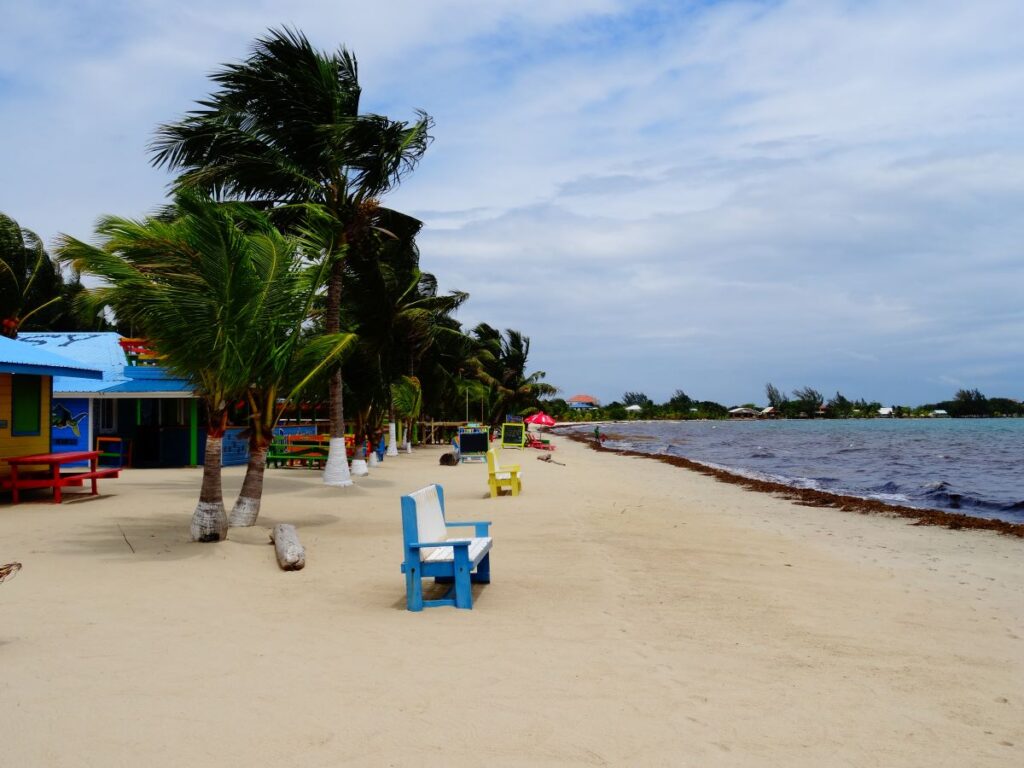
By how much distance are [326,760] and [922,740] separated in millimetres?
2726

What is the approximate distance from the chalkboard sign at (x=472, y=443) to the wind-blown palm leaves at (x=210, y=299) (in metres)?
14.5

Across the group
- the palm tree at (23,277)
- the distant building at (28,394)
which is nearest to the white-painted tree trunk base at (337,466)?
the distant building at (28,394)

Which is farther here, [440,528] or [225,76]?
[225,76]

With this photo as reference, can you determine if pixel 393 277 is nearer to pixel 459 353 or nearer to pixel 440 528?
pixel 459 353

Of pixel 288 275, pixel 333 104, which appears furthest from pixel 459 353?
pixel 288 275

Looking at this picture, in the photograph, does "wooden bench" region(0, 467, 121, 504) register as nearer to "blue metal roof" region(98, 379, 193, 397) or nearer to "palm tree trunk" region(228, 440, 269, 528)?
"palm tree trunk" region(228, 440, 269, 528)

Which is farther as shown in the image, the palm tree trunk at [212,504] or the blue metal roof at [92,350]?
the blue metal roof at [92,350]

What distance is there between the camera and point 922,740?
363 centimetres

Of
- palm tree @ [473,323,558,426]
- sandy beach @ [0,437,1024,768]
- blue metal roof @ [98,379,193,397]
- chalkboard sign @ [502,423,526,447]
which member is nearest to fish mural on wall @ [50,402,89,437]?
blue metal roof @ [98,379,193,397]

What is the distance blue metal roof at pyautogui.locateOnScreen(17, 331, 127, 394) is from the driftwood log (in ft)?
39.5

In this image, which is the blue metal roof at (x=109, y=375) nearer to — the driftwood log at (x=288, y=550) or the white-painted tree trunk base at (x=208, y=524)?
the white-painted tree trunk base at (x=208, y=524)

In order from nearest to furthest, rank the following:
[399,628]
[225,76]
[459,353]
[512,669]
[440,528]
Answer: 1. [512,669]
2. [399,628]
3. [440,528]
4. [225,76]
5. [459,353]

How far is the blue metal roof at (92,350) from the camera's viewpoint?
18703 millimetres

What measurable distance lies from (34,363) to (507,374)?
39692 mm
